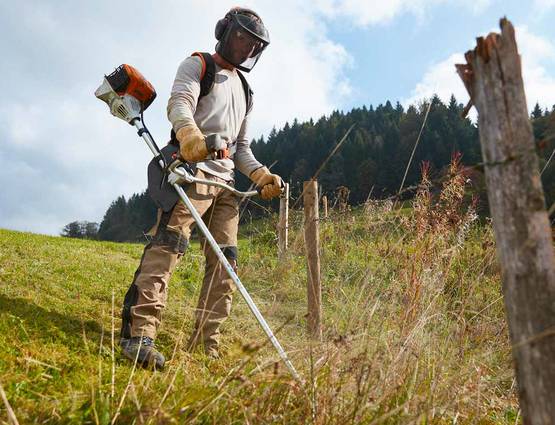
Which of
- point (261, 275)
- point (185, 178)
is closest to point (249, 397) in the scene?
point (185, 178)

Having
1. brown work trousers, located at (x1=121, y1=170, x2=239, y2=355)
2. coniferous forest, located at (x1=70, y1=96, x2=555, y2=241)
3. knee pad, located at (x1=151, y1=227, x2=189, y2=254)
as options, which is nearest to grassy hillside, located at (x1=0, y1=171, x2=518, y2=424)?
brown work trousers, located at (x1=121, y1=170, x2=239, y2=355)

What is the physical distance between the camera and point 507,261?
137 cm

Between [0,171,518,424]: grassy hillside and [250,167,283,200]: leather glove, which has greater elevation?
[250,167,283,200]: leather glove

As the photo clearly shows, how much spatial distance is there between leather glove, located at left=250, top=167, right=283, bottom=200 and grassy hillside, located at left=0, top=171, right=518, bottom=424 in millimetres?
408

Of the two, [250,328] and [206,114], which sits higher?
[206,114]

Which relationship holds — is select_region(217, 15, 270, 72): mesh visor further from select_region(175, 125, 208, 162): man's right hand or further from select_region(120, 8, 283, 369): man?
select_region(175, 125, 208, 162): man's right hand

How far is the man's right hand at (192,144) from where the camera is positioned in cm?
301

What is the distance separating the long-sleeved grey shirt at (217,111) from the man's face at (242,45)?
0.16m

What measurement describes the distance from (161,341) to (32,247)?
3.44m

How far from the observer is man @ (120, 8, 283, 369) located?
124 inches

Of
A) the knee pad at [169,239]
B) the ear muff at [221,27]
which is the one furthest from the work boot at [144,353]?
the ear muff at [221,27]

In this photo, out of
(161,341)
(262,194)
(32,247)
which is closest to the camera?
(262,194)

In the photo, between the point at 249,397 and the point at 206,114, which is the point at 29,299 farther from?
the point at 249,397

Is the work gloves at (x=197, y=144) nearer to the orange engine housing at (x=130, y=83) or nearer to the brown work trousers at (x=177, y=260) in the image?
the brown work trousers at (x=177, y=260)
